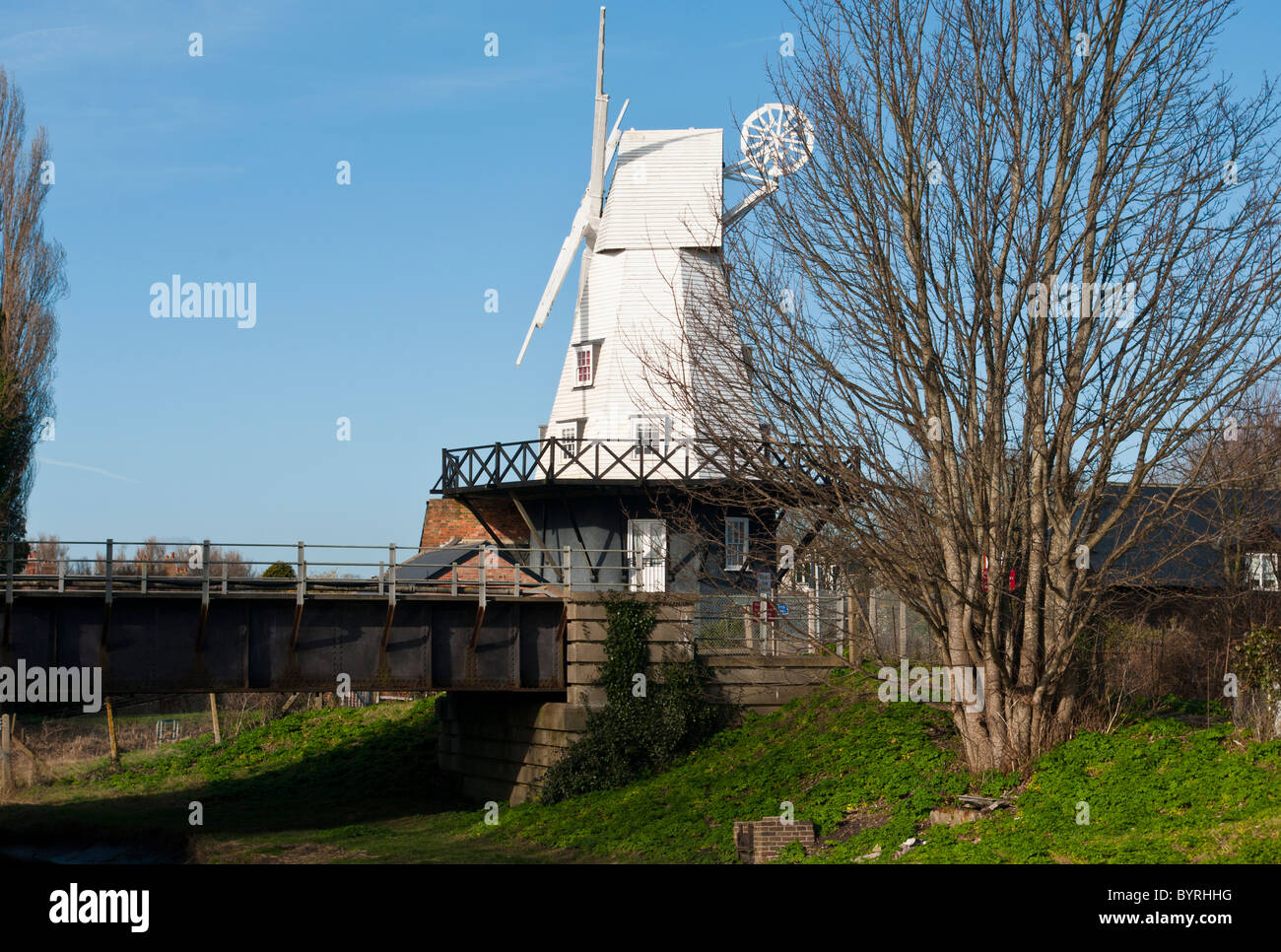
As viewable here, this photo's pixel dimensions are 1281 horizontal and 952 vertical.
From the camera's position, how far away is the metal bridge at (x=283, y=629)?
26.5 metres

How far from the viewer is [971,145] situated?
21047mm

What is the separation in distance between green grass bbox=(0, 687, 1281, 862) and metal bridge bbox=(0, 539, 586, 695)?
3334mm

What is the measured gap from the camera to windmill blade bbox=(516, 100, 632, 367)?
135 feet

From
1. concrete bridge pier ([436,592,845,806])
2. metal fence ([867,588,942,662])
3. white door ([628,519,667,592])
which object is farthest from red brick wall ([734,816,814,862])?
white door ([628,519,667,592])

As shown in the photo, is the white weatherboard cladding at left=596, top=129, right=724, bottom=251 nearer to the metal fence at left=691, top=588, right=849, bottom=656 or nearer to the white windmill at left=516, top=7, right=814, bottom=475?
the white windmill at left=516, top=7, right=814, bottom=475

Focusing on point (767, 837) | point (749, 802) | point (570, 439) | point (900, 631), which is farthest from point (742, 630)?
point (767, 837)

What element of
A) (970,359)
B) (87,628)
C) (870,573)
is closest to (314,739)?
(87,628)

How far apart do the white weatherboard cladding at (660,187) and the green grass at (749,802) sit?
16301mm

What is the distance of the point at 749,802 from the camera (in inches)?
939

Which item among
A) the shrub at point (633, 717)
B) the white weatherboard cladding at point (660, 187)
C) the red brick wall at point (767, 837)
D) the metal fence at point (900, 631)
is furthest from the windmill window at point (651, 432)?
the red brick wall at point (767, 837)

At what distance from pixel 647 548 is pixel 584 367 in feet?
22.6

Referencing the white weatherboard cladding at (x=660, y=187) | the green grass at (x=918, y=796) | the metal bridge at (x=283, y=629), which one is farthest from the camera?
the white weatherboard cladding at (x=660, y=187)

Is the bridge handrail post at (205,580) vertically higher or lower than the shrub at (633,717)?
higher

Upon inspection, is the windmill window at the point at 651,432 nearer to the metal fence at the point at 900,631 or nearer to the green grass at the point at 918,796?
the metal fence at the point at 900,631
